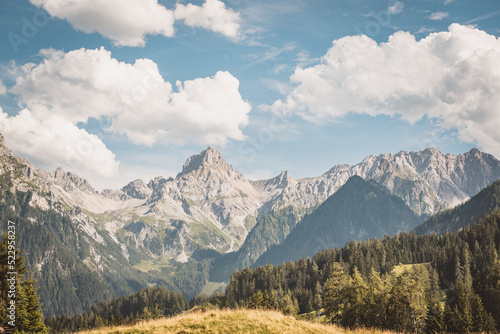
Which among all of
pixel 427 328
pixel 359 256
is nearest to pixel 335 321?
pixel 427 328

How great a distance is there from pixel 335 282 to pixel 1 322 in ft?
190

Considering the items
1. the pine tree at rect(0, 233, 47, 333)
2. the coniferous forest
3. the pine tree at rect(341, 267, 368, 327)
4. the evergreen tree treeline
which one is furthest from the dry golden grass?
the pine tree at rect(341, 267, 368, 327)

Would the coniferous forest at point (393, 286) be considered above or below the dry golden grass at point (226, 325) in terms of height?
below

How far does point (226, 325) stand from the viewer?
26719 mm

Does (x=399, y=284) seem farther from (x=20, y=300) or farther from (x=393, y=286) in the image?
(x=20, y=300)

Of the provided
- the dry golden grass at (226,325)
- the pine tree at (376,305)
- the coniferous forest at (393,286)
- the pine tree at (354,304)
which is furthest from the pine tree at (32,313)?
the pine tree at (376,305)

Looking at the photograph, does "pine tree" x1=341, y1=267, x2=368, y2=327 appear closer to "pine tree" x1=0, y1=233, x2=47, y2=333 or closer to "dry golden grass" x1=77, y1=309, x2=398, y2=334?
"dry golden grass" x1=77, y1=309, x2=398, y2=334

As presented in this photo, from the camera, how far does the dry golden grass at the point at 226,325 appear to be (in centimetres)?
2609

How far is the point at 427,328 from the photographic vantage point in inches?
2557

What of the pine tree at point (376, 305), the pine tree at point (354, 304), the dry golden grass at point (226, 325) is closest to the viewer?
the dry golden grass at point (226, 325)

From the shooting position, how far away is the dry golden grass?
26.1 m

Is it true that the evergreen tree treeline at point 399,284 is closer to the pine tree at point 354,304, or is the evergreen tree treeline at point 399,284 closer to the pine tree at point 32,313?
the pine tree at point 354,304

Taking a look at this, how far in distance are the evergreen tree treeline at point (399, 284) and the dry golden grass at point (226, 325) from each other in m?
35.3

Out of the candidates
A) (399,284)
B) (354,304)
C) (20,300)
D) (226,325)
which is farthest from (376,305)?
(20,300)
